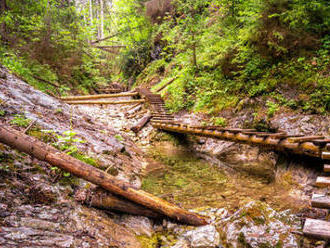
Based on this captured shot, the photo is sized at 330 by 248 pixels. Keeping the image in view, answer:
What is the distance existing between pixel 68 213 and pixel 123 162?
2599 mm

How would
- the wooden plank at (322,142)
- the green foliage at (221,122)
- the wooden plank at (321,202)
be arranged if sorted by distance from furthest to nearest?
the green foliage at (221,122), the wooden plank at (322,142), the wooden plank at (321,202)

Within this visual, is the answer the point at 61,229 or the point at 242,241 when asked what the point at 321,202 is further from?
the point at 61,229

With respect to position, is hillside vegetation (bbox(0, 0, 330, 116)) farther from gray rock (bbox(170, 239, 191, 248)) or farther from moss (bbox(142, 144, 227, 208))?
gray rock (bbox(170, 239, 191, 248))

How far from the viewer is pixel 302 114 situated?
4.96 m

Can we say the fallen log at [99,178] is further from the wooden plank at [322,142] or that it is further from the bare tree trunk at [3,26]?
the bare tree trunk at [3,26]

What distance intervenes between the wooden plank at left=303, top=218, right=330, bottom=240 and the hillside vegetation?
148 inches

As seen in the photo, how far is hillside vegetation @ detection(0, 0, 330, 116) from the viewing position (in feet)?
18.3

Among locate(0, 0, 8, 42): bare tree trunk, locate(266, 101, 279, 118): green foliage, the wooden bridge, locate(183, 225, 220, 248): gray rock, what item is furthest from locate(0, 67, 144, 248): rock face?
locate(0, 0, 8, 42): bare tree trunk

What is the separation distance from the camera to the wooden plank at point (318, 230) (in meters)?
1.84

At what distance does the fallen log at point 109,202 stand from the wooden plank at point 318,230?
74.7 inches

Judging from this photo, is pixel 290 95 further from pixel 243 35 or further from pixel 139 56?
pixel 139 56

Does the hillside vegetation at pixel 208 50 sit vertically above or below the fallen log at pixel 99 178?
above

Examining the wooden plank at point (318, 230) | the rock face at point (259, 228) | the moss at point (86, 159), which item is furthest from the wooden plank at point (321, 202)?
the moss at point (86, 159)

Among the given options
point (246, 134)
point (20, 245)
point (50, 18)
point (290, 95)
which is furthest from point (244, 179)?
point (50, 18)
